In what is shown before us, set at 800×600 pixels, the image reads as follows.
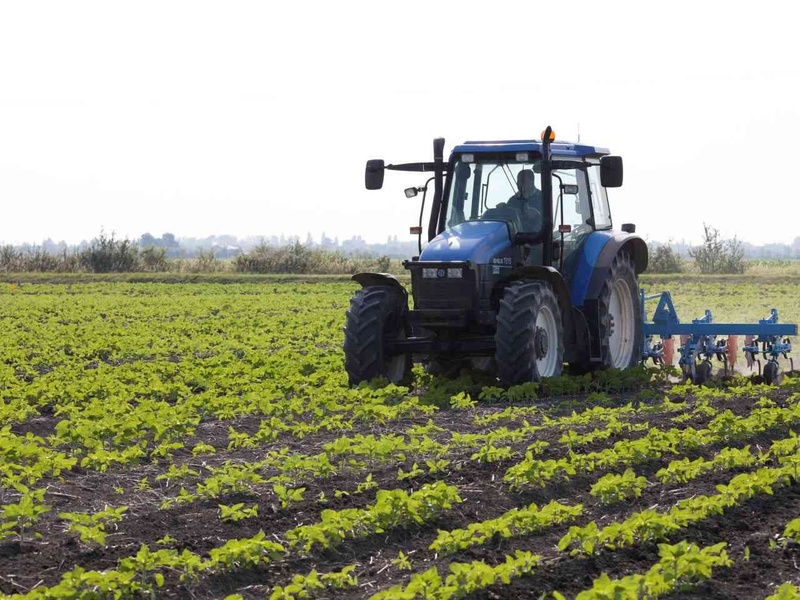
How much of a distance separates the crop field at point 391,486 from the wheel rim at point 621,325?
0.59m

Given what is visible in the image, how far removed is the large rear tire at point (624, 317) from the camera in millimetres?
12781

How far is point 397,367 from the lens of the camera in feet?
39.4

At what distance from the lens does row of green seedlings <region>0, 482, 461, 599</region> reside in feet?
17.3

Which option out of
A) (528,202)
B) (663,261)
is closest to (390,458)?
(528,202)

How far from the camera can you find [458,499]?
666 centimetres

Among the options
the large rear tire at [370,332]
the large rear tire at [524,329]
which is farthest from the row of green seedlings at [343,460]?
the large rear tire at [370,332]

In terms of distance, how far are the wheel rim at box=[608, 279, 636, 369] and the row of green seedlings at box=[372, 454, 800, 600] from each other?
5.57 m

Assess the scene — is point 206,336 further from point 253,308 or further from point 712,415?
point 712,415

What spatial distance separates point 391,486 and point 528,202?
4.96 m

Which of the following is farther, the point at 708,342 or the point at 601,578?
the point at 708,342

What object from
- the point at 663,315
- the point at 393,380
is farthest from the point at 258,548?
the point at 663,315

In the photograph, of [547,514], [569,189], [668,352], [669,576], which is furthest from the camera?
[668,352]

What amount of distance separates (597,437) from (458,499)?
8.66 feet

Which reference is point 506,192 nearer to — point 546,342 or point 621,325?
point 546,342
